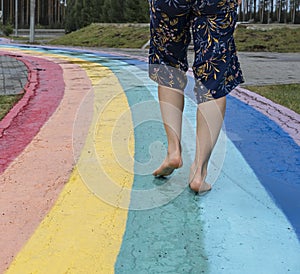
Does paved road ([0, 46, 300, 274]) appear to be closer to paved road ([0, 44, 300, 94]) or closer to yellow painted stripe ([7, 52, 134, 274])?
yellow painted stripe ([7, 52, 134, 274])

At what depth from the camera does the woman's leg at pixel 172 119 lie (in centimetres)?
254

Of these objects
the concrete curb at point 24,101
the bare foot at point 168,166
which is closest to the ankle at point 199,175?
the bare foot at point 168,166

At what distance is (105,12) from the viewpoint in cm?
2342

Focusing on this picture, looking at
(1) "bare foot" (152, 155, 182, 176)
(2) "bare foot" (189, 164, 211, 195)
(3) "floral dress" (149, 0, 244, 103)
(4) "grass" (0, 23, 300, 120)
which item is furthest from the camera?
(4) "grass" (0, 23, 300, 120)

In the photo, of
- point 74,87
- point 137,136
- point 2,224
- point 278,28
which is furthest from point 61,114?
point 278,28

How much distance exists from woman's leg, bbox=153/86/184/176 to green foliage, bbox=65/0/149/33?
62.1ft

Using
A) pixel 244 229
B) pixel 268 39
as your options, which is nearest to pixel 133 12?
pixel 268 39

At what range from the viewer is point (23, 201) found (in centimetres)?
233

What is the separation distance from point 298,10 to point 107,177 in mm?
21136

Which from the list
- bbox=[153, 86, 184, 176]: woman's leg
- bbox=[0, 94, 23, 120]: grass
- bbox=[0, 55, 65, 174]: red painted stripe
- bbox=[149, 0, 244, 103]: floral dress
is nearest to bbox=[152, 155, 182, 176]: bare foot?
bbox=[153, 86, 184, 176]: woman's leg

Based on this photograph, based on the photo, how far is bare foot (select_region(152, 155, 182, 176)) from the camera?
99.6 inches

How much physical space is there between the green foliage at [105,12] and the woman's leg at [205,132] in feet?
62.6

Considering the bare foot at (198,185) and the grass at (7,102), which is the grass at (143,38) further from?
the bare foot at (198,185)

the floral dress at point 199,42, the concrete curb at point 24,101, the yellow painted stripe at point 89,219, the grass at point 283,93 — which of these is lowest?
the yellow painted stripe at point 89,219
